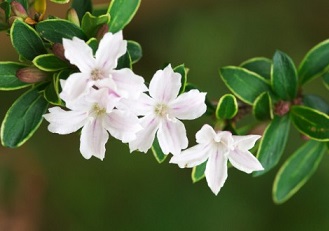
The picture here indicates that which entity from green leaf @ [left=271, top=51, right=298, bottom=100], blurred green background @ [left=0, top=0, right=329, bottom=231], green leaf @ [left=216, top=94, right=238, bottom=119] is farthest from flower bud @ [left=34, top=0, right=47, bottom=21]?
blurred green background @ [left=0, top=0, right=329, bottom=231]

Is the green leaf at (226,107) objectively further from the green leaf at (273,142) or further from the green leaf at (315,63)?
the green leaf at (315,63)

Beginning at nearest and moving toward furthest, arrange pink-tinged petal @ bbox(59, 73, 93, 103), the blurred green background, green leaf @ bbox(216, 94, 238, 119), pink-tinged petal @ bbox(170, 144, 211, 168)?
pink-tinged petal @ bbox(59, 73, 93, 103)
pink-tinged petal @ bbox(170, 144, 211, 168)
green leaf @ bbox(216, 94, 238, 119)
the blurred green background

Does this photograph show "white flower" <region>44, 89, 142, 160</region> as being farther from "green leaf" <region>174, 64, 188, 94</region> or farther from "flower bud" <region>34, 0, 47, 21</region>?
"flower bud" <region>34, 0, 47, 21</region>

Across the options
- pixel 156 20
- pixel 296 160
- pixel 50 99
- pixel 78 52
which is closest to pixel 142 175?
pixel 156 20

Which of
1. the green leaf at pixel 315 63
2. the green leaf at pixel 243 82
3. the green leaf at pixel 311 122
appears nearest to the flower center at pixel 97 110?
the green leaf at pixel 243 82

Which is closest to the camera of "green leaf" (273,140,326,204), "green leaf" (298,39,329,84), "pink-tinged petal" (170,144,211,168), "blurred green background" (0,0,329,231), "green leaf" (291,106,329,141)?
"pink-tinged petal" (170,144,211,168)

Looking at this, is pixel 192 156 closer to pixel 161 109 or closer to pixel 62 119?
pixel 161 109
